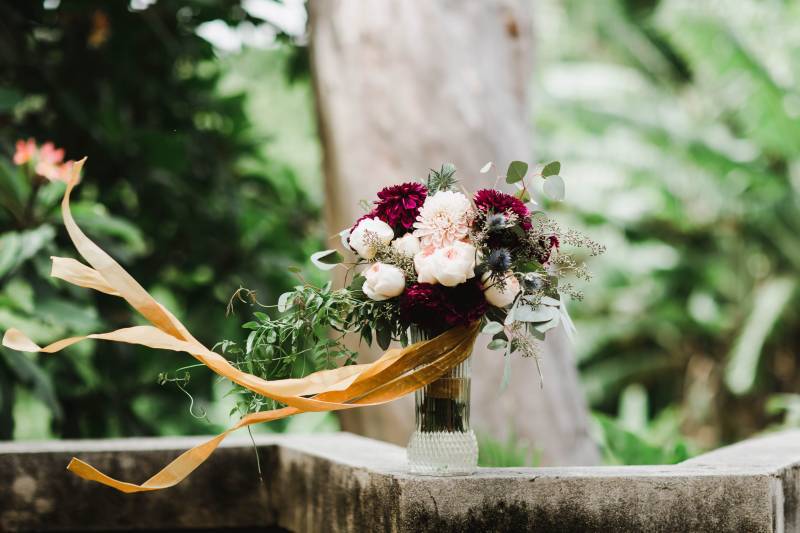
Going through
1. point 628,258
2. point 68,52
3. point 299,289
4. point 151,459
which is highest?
point 628,258

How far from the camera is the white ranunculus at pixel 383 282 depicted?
1.97 meters

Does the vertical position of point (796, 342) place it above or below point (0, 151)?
above

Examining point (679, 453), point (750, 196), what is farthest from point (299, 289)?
point (750, 196)

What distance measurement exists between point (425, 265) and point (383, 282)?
0.10m

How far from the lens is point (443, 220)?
1993 mm

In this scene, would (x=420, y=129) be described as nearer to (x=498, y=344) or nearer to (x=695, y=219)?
(x=498, y=344)

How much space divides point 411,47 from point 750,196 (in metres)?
8.25

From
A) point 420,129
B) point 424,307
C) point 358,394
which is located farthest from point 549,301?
point 420,129

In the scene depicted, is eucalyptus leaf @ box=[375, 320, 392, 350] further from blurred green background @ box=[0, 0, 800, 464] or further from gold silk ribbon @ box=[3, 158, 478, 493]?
blurred green background @ box=[0, 0, 800, 464]

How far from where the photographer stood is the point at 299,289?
2.12m

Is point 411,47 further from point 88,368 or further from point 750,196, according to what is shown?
point 750,196

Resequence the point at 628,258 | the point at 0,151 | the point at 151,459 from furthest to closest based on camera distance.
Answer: the point at 628,258
the point at 0,151
the point at 151,459

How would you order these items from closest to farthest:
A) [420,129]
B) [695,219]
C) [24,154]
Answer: [24,154]
[420,129]
[695,219]

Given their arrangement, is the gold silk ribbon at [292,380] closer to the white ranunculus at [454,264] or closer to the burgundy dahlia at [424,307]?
the burgundy dahlia at [424,307]
